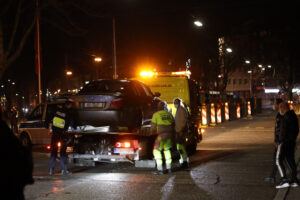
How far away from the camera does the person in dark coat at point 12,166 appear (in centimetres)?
280

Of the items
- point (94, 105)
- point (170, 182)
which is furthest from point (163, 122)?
point (94, 105)

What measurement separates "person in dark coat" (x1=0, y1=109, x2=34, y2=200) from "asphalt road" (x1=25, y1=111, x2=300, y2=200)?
5310 millimetres

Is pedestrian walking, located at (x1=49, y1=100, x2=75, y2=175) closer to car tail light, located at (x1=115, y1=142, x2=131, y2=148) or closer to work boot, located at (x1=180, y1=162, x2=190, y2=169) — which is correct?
car tail light, located at (x1=115, y1=142, x2=131, y2=148)

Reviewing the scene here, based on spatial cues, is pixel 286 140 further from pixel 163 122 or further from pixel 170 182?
pixel 163 122

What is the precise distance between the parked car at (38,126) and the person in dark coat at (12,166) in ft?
41.2

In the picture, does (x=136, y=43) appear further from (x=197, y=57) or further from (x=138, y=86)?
(x=138, y=86)

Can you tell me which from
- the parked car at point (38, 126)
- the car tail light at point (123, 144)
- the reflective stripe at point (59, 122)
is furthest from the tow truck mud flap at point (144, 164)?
the parked car at point (38, 126)

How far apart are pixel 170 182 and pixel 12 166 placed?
7017mm

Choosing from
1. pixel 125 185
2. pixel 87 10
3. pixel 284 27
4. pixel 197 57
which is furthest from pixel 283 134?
pixel 284 27

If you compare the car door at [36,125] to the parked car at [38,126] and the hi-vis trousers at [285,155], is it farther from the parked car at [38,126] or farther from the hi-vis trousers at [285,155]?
the hi-vis trousers at [285,155]

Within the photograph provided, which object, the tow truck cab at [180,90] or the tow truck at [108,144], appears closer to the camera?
the tow truck at [108,144]

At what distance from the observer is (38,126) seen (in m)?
15.4

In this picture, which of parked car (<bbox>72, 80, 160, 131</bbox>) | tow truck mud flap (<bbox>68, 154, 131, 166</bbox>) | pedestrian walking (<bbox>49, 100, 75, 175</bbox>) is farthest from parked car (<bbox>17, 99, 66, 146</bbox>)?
pedestrian walking (<bbox>49, 100, 75, 175</bbox>)

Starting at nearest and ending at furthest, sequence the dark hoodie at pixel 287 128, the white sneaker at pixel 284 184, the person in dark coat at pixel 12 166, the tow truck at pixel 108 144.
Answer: the person in dark coat at pixel 12 166, the dark hoodie at pixel 287 128, the white sneaker at pixel 284 184, the tow truck at pixel 108 144
